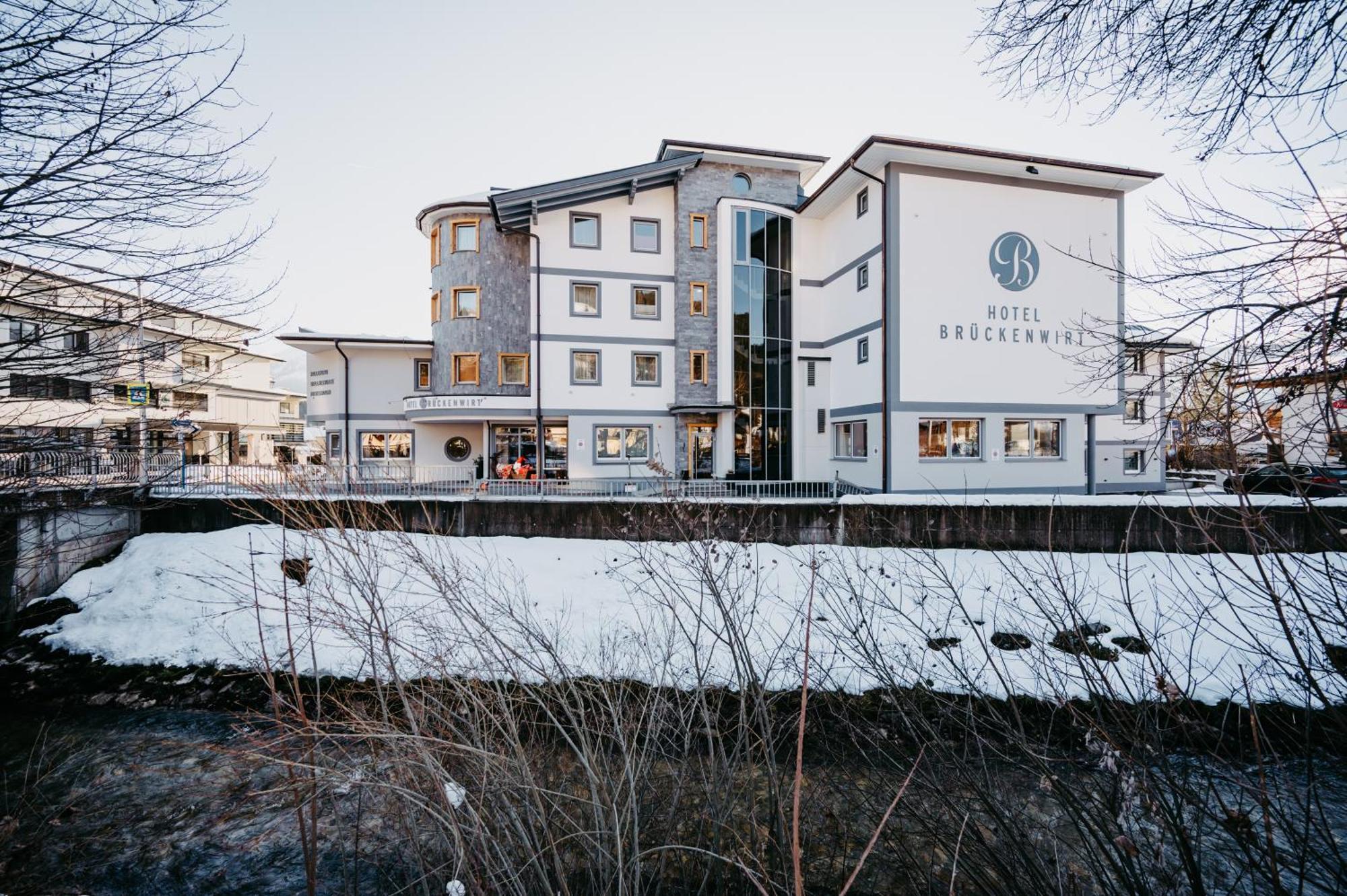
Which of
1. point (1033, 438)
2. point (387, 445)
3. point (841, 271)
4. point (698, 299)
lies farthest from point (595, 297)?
point (1033, 438)

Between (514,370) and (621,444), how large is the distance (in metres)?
5.37

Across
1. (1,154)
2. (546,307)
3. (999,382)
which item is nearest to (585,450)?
(546,307)

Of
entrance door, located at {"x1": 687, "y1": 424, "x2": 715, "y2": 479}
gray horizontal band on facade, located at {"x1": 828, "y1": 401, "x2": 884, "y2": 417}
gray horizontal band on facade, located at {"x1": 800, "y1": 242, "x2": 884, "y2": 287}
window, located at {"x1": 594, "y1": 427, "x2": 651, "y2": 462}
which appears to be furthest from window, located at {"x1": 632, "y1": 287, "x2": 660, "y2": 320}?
gray horizontal band on facade, located at {"x1": 828, "y1": 401, "x2": 884, "y2": 417}

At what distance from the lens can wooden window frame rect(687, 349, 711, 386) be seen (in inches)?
887

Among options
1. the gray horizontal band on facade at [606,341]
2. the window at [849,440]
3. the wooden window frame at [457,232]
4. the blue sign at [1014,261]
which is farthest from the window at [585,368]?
the blue sign at [1014,261]

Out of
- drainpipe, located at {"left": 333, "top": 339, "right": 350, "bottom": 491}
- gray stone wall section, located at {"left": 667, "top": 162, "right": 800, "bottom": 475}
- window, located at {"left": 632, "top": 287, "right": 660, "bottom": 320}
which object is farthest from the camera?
drainpipe, located at {"left": 333, "top": 339, "right": 350, "bottom": 491}

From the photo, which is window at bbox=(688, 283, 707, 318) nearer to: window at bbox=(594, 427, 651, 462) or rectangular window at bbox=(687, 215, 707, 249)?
rectangular window at bbox=(687, 215, 707, 249)

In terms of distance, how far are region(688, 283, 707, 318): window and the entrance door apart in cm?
450

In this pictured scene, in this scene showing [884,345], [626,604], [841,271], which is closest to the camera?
[626,604]

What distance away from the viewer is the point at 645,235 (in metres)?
22.7

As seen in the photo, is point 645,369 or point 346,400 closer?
point 645,369

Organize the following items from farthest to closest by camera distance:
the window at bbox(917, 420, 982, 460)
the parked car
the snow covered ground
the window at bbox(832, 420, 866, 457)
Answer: the window at bbox(832, 420, 866, 457)
the window at bbox(917, 420, 982, 460)
the snow covered ground
the parked car

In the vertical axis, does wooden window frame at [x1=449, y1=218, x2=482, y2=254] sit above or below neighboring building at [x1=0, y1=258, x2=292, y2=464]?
above

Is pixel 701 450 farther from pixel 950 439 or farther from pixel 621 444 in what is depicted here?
pixel 950 439
